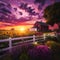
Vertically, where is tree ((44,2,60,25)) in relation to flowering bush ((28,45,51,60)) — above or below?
above

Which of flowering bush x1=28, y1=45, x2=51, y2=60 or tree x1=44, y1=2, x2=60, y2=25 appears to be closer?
flowering bush x1=28, y1=45, x2=51, y2=60

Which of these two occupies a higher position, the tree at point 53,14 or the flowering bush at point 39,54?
the tree at point 53,14

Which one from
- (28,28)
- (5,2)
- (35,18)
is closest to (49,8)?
(35,18)

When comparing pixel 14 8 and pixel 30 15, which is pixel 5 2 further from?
pixel 30 15

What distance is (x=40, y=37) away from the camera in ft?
32.8

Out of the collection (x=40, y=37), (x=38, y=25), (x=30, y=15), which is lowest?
(x=40, y=37)

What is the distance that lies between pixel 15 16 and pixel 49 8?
9.08 feet

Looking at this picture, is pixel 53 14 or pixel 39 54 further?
pixel 53 14

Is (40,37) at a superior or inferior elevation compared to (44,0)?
inferior

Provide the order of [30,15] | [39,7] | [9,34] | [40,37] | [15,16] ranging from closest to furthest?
1. [9,34]
2. [15,16]
3. [30,15]
4. [39,7]
5. [40,37]

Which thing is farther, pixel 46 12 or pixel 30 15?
pixel 46 12

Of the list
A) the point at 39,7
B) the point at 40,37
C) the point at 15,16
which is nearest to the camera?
the point at 15,16

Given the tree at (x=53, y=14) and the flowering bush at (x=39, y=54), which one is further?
the tree at (x=53, y=14)

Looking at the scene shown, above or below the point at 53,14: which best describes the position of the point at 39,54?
below
